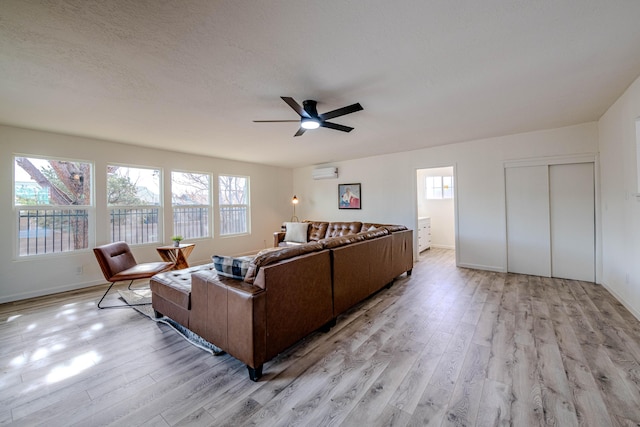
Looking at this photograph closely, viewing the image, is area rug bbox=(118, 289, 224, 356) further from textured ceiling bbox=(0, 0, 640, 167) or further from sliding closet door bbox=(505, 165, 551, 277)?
sliding closet door bbox=(505, 165, 551, 277)

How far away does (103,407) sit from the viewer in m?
1.59

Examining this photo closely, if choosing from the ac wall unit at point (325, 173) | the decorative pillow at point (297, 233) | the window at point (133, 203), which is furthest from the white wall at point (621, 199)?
the window at point (133, 203)

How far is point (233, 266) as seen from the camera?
209 cm

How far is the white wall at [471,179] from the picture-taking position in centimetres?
400

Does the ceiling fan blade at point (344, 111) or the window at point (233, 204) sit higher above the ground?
the ceiling fan blade at point (344, 111)

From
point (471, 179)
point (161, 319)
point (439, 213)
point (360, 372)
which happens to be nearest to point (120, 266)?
point (161, 319)

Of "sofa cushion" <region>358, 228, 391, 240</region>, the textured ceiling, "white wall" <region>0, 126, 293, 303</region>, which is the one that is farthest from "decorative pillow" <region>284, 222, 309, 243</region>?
the textured ceiling

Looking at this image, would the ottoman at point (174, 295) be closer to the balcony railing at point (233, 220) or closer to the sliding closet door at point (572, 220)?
the balcony railing at point (233, 220)

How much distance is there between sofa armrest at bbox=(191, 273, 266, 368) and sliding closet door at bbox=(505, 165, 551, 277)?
4.51 meters

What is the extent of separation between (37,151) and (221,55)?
12.2ft

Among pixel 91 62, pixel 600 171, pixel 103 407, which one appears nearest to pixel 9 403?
pixel 103 407

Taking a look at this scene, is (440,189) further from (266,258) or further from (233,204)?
(266,258)

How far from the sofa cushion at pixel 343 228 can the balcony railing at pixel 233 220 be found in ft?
7.59

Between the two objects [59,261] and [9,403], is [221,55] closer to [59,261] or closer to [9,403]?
[9,403]
